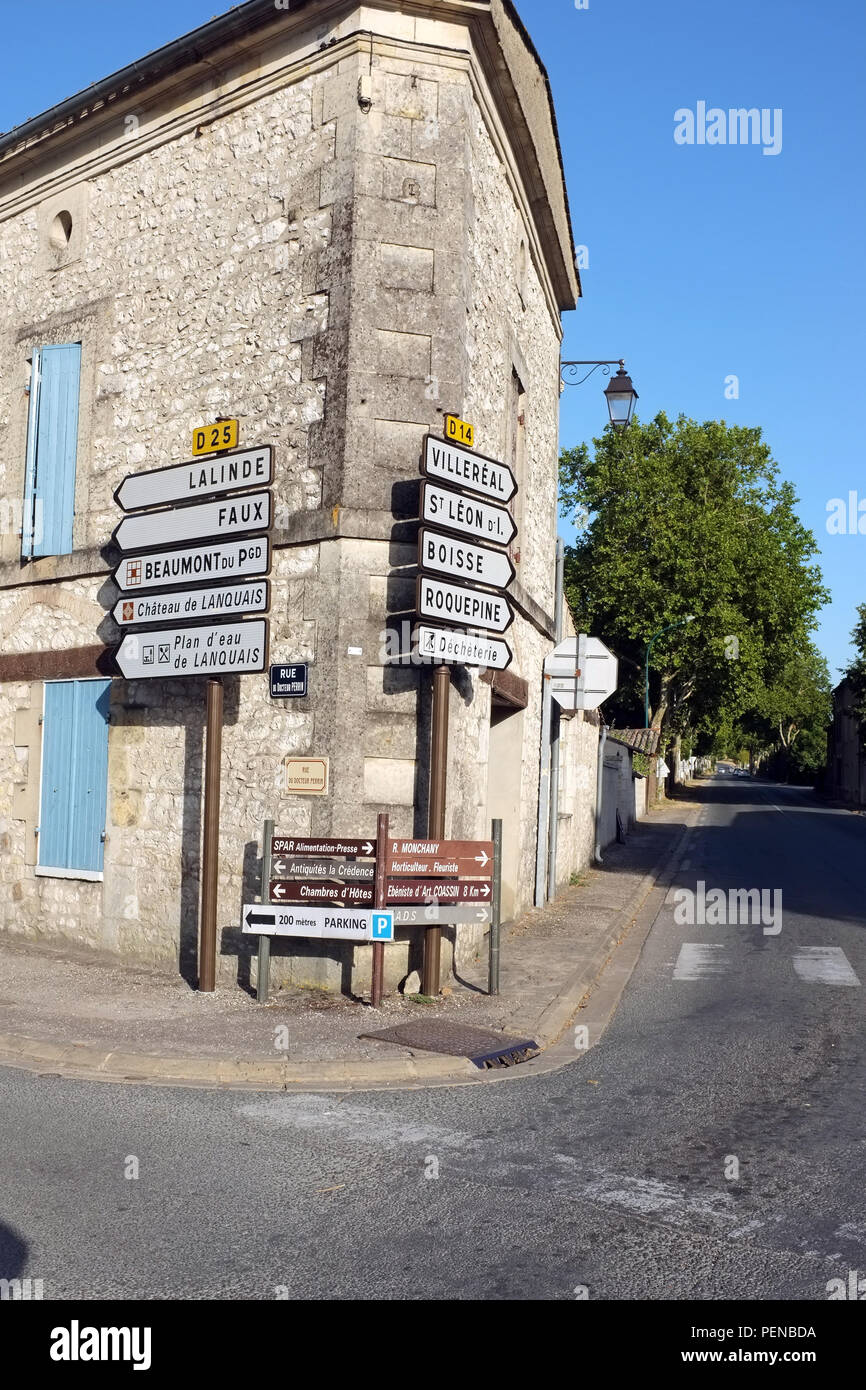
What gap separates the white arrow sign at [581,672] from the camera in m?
13.5

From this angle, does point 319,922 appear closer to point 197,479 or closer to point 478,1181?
point 478,1181

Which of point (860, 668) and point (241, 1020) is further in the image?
point (860, 668)

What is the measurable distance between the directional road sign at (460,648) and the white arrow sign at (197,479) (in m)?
1.69

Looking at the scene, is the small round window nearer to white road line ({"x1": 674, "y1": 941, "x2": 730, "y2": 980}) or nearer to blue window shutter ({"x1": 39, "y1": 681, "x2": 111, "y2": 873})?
blue window shutter ({"x1": 39, "y1": 681, "x2": 111, "y2": 873})

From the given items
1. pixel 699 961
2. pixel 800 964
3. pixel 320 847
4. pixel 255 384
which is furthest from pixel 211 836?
pixel 800 964

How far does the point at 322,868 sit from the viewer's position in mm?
8039

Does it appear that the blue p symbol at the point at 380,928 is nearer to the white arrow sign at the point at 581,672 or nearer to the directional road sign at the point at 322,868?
the directional road sign at the point at 322,868

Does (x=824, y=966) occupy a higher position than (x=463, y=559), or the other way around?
(x=463, y=559)

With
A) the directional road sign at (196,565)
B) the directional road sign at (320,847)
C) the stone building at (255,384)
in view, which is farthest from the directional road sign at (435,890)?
the directional road sign at (196,565)

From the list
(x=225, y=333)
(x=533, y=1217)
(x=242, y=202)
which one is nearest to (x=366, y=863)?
(x=533, y=1217)

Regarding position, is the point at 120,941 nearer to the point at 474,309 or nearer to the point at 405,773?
the point at 405,773

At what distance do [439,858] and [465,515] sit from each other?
262 centimetres

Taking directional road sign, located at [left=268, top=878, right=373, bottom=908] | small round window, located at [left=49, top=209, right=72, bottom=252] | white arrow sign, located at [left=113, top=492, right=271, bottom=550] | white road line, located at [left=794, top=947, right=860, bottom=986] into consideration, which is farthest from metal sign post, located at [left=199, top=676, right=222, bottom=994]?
small round window, located at [left=49, top=209, right=72, bottom=252]
